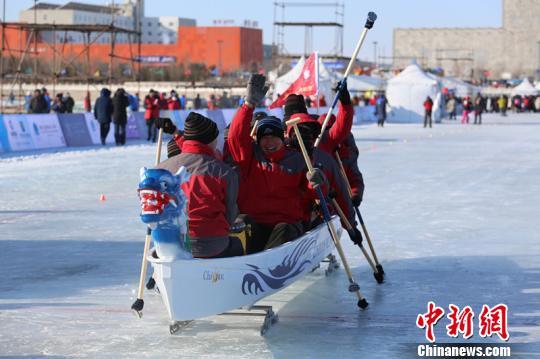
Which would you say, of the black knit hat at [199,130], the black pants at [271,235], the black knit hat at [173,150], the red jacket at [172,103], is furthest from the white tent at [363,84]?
the black knit hat at [199,130]

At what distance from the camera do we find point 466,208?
14.0 meters

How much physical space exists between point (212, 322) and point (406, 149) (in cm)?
2143

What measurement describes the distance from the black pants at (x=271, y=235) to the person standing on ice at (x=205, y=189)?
0.73 m

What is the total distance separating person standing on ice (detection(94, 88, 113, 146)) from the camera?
87.8 feet

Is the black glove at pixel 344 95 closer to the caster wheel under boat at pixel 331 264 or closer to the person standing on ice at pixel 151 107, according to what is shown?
the caster wheel under boat at pixel 331 264

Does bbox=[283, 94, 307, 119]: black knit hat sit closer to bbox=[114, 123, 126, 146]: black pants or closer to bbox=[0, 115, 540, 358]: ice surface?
bbox=[0, 115, 540, 358]: ice surface

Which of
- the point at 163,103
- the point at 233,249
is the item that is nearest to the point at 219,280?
the point at 233,249

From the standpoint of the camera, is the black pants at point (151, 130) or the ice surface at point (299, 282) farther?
the black pants at point (151, 130)

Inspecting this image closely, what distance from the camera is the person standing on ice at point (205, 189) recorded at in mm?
6617

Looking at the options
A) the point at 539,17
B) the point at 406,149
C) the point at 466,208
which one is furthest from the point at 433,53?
the point at 466,208

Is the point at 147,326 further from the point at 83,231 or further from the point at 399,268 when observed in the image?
the point at 83,231

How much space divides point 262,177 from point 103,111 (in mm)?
20302

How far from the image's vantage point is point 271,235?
7.49 metres

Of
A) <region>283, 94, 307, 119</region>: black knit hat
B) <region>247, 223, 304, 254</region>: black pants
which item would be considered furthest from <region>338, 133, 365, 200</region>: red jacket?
<region>247, 223, 304, 254</region>: black pants
